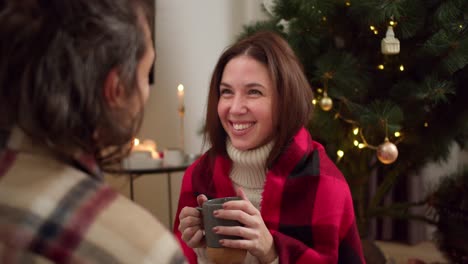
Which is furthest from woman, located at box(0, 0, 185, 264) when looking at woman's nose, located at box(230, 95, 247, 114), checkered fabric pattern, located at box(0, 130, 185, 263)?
woman's nose, located at box(230, 95, 247, 114)

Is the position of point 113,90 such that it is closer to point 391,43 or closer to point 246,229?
point 246,229

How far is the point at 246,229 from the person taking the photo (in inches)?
39.6

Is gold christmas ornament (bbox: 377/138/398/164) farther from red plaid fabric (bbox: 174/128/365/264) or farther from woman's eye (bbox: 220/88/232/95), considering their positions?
woman's eye (bbox: 220/88/232/95)

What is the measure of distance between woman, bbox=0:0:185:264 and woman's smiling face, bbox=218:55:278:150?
2.22 ft

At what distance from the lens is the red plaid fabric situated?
3.95 feet

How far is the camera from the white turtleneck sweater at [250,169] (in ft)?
4.06

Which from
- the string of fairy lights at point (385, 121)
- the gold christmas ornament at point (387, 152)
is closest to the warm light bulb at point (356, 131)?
the string of fairy lights at point (385, 121)

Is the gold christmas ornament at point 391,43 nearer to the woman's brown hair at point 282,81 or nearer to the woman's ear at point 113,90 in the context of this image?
the woman's brown hair at point 282,81

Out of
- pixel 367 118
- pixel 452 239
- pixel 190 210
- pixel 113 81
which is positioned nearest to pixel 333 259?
pixel 190 210

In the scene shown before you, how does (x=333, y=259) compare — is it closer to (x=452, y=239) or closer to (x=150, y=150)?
(x=452, y=239)

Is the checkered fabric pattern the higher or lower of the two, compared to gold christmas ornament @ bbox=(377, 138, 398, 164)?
higher

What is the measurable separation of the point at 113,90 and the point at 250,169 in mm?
739

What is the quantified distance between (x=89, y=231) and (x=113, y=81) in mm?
157

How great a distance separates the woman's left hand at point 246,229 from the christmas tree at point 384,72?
80cm
